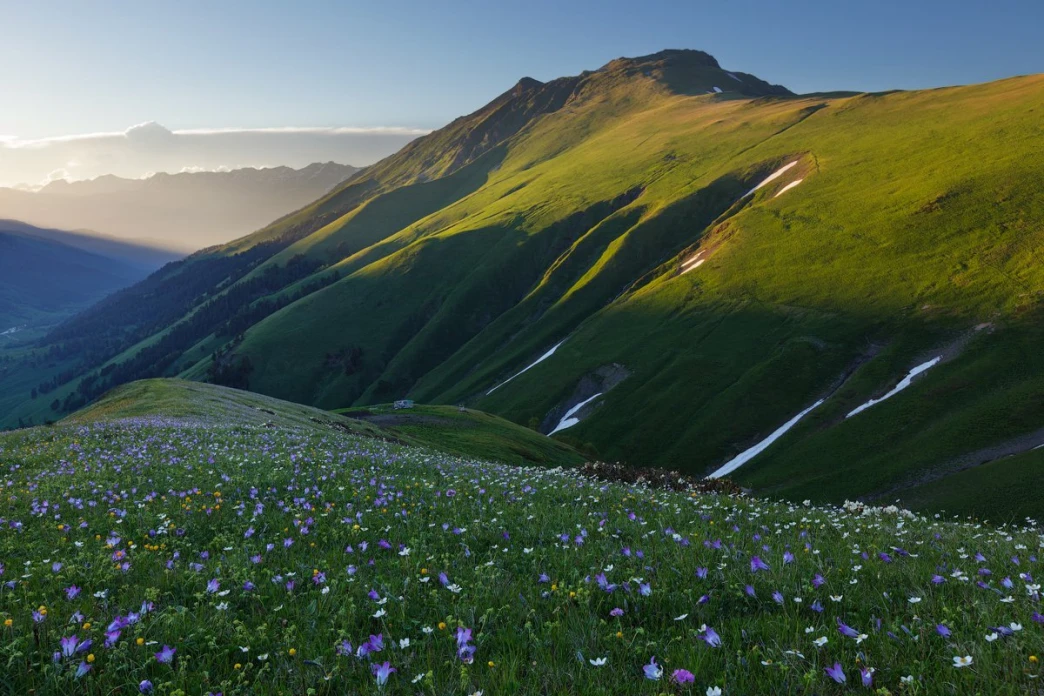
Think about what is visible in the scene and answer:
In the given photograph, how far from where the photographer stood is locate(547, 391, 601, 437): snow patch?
4637 inches

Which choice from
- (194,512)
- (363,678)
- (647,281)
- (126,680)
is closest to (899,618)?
(363,678)

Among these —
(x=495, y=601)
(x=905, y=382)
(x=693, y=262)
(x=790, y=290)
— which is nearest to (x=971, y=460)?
(x=905, y=382)

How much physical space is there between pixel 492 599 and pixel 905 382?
9891cm

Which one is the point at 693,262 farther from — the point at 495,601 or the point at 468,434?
the point at 495,601

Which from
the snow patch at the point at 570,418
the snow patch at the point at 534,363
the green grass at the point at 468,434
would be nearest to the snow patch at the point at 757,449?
the green grass at the point at 468,434

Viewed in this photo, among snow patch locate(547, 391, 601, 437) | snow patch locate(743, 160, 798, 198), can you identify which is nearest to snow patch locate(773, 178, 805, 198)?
snow patch locate(743, 160, 798, 198)

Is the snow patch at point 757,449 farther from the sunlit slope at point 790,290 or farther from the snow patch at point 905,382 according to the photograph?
the snow patch at point 905,382

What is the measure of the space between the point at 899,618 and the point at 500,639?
12.4ft

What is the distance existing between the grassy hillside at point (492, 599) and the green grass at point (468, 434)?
4990 centimetres

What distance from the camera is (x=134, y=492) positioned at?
1188 centimetres

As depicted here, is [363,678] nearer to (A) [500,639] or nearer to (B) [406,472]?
(A) [500,639]

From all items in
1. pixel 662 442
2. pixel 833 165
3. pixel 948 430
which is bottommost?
pixel 662 442

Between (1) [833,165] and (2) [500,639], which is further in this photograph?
(1) [833,165]

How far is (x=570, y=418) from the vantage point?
120375 millimetres
